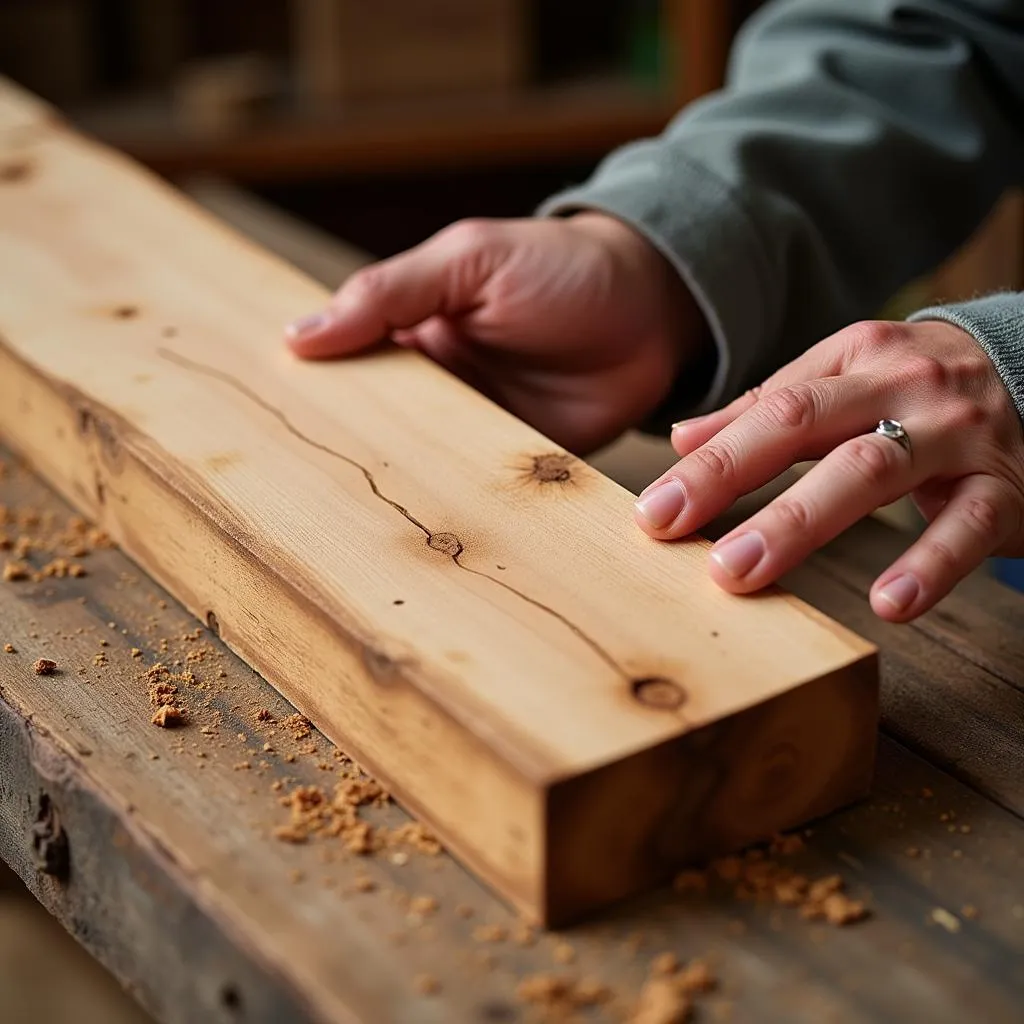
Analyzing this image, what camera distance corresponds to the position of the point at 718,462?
80 cm

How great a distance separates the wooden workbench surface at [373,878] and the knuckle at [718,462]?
169 millimetres

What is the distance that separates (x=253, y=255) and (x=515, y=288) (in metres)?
0.24

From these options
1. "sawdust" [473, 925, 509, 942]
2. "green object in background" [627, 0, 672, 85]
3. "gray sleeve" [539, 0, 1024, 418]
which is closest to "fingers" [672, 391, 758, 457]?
"gray sleeve" [539, 0, 1024, 418]

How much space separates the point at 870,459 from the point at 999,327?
152 millimetres

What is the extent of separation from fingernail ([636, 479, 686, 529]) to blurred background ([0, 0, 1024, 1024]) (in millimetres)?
1715

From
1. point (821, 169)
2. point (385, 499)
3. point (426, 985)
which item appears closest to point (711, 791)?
point (426, 985)

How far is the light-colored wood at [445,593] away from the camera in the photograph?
66cm

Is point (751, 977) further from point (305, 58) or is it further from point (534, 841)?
point (305, 58)

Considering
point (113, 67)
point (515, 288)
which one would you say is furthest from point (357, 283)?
point (113, 67)

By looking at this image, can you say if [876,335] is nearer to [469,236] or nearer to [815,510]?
[815,510]

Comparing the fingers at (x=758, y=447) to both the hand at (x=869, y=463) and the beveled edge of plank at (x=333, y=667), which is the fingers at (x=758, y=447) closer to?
the hand at (x=869, y=463)

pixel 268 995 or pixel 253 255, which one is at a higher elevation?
pixel 253 255

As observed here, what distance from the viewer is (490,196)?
9.16ft

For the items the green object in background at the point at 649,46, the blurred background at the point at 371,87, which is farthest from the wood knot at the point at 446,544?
the green object in background at the point at 649,46
